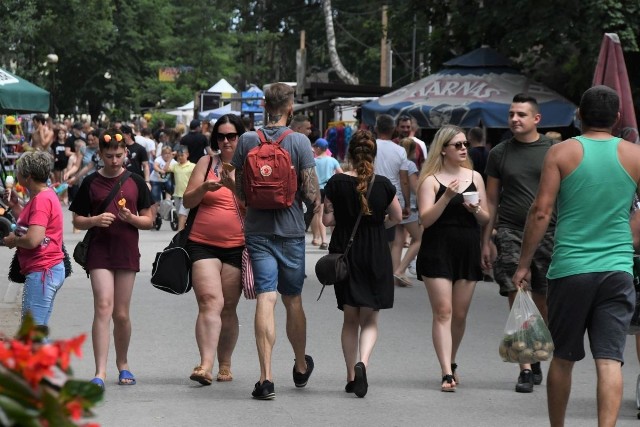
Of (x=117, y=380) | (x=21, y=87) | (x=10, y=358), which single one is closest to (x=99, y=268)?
(x=117, y=380)

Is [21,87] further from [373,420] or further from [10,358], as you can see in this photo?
[10,358]

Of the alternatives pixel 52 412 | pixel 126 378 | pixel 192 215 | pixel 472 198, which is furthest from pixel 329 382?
pixel 52 412

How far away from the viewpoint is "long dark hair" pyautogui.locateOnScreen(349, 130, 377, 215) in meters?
8.40

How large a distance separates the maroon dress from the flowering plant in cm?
576

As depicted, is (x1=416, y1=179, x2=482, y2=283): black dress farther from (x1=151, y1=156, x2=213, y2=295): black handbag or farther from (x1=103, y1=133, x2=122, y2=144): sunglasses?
(x1=103, y1=133, x2=122, y2=144): sunglasses

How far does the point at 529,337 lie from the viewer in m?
6.96

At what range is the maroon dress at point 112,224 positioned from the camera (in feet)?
27.3

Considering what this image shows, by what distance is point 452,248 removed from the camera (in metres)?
8.50

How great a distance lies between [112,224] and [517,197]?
2563 mm

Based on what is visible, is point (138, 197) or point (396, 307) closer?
point (138, 197)

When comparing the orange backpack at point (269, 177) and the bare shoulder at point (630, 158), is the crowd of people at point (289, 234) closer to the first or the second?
the orange backpack at point (269, 177)

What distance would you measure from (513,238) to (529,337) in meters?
1.70

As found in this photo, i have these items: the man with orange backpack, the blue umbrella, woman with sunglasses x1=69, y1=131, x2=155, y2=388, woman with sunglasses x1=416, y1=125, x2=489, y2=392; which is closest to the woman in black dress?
woman with sunglasses x1=416, y1=125, x2=489, y2=392

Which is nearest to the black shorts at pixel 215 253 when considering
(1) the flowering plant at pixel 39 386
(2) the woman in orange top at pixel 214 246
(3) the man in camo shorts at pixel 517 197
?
(2) the woman in orange top at pixel 214 246
